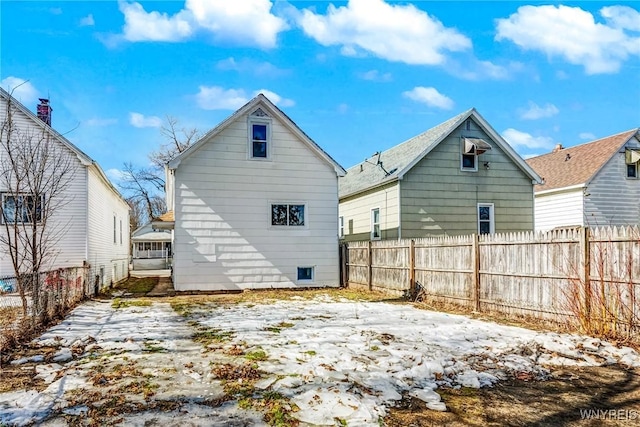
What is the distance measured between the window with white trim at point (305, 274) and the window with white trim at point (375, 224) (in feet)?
11.8

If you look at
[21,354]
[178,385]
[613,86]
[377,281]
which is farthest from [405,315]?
[613,86]

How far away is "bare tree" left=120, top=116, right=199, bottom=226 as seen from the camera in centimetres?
3916

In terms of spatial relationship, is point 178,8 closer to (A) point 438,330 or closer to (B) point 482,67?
(A) point 438,330

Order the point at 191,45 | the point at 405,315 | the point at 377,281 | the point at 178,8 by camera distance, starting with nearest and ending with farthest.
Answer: the point at 405,315 < the point at 178,8 < the point at 377,281 < the point at 191,45

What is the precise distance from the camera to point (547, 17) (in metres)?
12.4

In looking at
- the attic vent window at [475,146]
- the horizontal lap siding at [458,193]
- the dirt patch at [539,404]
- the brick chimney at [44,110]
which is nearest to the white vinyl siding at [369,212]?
the horizontal lap siding at [458,193]

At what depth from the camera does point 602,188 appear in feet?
59.4

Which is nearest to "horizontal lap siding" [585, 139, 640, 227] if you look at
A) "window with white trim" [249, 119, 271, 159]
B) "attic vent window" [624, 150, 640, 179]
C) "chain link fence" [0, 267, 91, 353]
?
"attic vent window" [624, 150, 640, 179]

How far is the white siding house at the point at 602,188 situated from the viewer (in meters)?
18.0

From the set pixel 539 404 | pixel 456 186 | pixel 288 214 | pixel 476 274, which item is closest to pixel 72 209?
pixel 288 214

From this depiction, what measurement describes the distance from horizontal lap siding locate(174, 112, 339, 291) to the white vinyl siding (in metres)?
2.31

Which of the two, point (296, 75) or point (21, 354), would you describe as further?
point (296, 75)

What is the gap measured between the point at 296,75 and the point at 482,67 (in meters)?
8.09

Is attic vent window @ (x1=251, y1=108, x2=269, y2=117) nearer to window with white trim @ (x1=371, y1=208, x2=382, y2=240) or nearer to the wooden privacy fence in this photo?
window with white trim @ (x1=371, y1=208, x2=382, y2=240)
